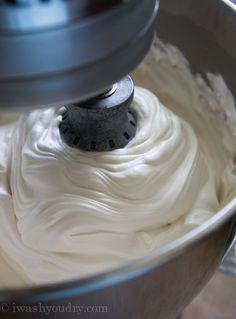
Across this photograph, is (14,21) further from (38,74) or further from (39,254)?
(39,254)

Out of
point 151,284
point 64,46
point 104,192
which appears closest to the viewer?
point 64,46

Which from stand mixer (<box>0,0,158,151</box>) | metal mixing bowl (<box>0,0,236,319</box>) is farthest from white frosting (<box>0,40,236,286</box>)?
stand mixer (<box>0,0,158,151</box>)

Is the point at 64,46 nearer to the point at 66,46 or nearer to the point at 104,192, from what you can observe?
the point at 66,46

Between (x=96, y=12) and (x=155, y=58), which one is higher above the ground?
(x=96, y=12)

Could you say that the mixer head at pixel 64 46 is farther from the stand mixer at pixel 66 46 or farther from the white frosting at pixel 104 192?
the white frosting at pixel 104 192

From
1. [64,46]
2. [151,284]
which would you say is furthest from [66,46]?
[151,284]

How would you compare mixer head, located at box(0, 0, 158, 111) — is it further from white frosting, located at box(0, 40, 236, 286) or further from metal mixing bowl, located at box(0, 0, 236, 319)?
white frosting, located at box(0, 40, 236, 286)

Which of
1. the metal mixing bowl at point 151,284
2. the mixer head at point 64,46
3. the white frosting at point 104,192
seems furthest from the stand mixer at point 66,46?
the white frosting at point 104,192

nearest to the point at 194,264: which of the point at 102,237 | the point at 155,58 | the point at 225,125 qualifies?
the point at 102,237
